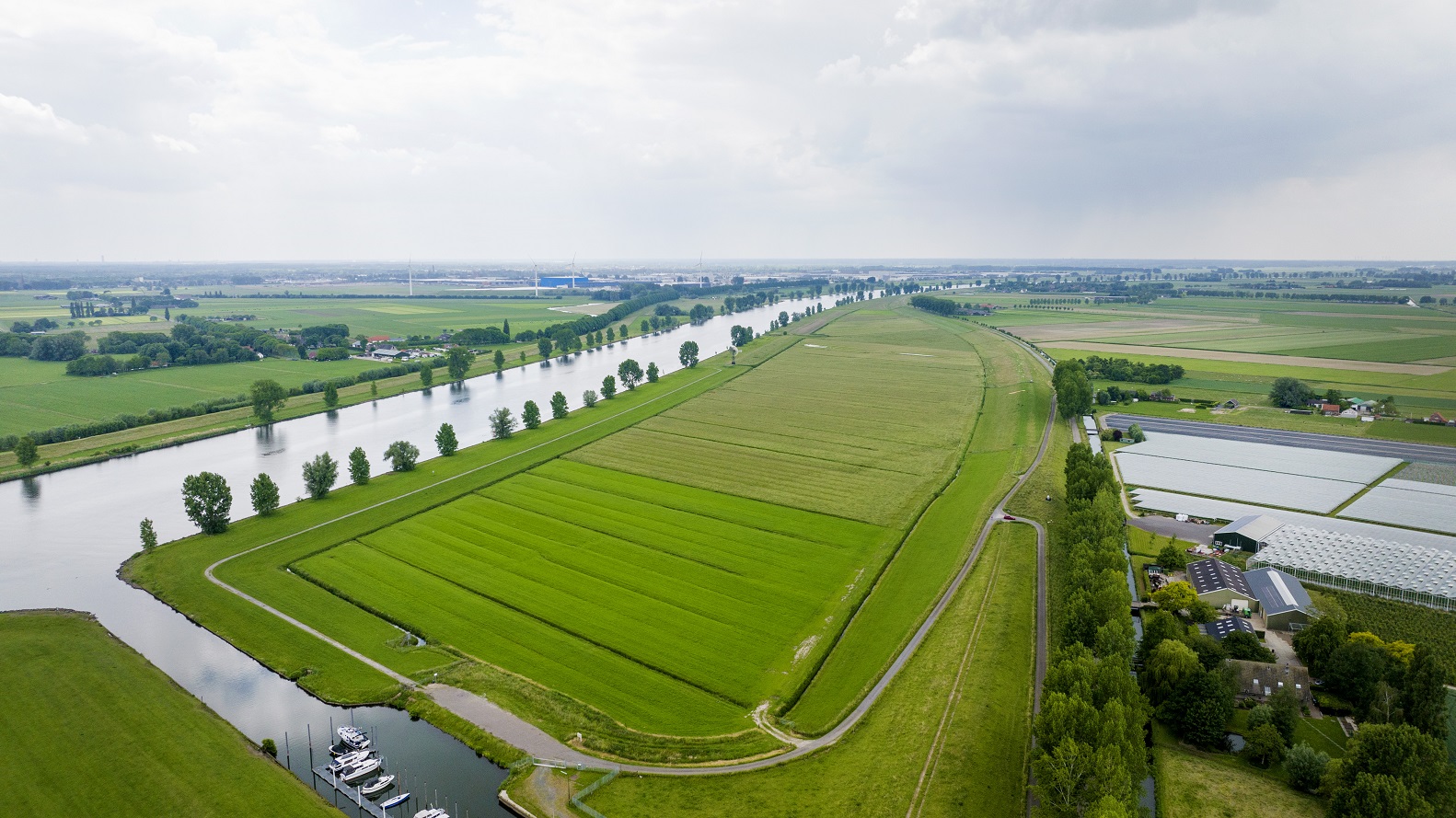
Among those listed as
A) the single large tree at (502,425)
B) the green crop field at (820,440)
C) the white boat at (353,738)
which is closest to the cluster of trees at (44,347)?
the single large tree at (502,425)

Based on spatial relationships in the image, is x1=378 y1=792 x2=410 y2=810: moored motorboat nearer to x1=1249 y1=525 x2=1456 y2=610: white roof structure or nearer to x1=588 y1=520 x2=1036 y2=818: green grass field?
x1=588 y1=520 x2=1036 y2=818: green grass field

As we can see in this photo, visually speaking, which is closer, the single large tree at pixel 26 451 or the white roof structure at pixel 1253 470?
the white roof structure at pixel 1253 470

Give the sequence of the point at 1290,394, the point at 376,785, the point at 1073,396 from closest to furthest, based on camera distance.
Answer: the point at 376,785 → the point at 1073,396 → the point at 1290,394

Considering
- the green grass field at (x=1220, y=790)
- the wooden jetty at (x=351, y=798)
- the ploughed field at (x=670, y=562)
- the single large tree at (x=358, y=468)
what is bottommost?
the wooden jetty at (x=351, y=798)

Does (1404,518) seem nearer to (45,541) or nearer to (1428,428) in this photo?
(1428,428)

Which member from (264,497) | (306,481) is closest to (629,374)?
(306,481)

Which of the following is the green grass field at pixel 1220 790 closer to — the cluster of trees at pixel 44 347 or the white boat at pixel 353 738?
the white boat at pixel 353 738

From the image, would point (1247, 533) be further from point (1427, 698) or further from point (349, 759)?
point (349, 759)
